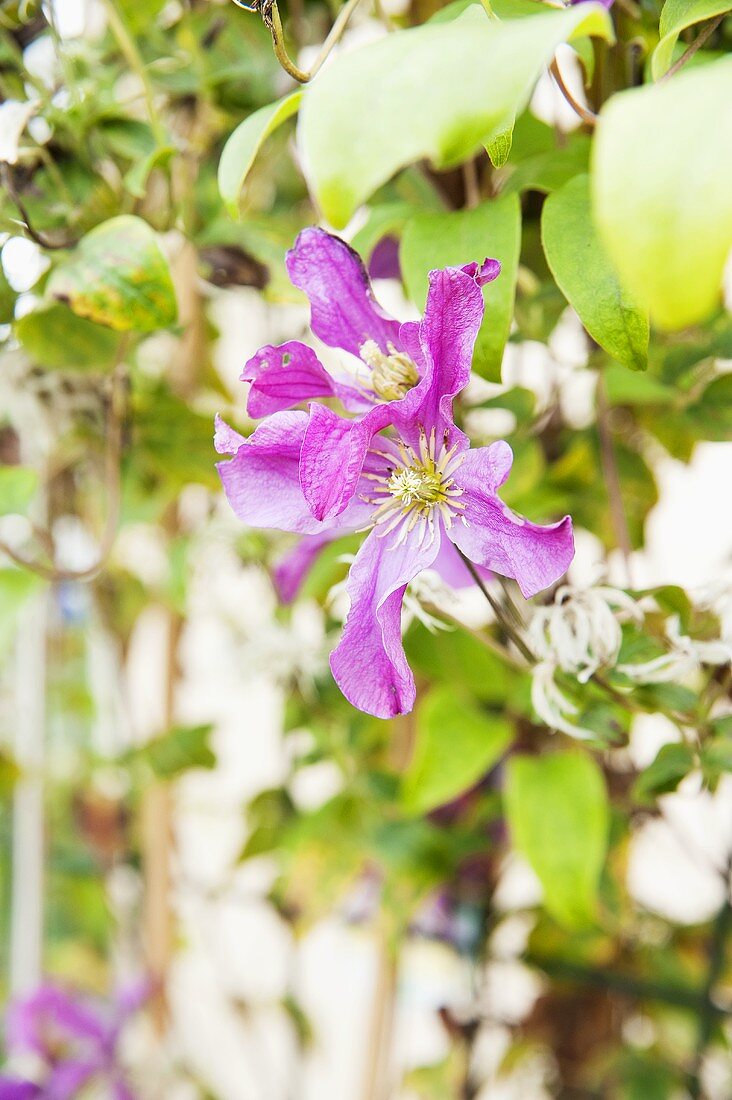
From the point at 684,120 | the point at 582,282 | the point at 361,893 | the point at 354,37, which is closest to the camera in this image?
the point at 684,120

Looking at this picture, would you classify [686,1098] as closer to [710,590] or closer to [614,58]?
[710,590]

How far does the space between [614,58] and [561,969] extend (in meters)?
0.58

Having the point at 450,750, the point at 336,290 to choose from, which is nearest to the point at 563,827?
the point at 450,750

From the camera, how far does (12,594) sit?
1.66 feet

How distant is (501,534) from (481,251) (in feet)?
0.34

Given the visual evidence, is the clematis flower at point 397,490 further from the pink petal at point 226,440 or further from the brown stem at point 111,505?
the brown stem at point 111,505

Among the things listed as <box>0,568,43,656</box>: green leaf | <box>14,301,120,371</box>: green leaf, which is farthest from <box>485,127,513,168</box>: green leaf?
<box>0,568,43,656</box>: green leaf

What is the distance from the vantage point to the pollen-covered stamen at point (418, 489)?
0.28 metres

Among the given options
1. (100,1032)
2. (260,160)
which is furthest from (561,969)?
(260,160)

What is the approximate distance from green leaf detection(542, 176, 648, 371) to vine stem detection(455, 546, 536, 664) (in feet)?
0.24

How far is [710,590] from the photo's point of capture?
1.15 feet

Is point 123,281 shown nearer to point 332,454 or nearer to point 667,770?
point 332,454

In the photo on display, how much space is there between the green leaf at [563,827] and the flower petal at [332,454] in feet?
0.85

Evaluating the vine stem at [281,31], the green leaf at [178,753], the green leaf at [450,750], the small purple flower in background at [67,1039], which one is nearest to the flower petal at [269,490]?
the vine stem at [281,31]
